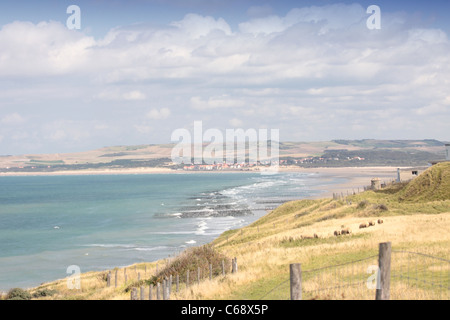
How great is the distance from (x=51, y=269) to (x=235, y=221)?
32.6m

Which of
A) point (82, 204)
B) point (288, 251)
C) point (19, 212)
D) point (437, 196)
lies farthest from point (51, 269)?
point (82, 204)

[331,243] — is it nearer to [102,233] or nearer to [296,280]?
[296,280]

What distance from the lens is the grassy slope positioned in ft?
69.3

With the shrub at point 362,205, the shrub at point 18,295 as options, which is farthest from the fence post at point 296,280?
the shrub at point 362,205

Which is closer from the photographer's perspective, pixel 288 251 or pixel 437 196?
pixel 288 251

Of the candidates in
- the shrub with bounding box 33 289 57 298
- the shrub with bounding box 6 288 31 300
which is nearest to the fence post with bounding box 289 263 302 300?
the shrub with bounding box 6 288 31 300

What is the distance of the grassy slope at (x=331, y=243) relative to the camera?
832 inches

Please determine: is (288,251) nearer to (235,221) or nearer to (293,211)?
(293,211)

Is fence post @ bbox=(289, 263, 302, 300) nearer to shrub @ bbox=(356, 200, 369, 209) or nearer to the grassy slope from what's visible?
the grassy slope

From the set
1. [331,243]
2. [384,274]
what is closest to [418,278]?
[384,274]

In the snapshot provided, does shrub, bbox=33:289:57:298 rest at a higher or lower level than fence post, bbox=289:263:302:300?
lower
